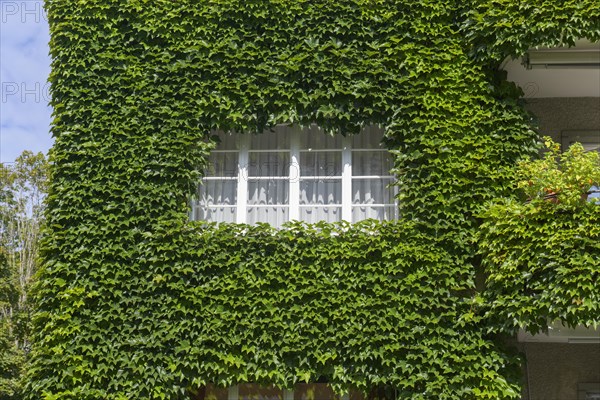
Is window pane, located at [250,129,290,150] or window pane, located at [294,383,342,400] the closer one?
window pane, located at [294,383,342,400]

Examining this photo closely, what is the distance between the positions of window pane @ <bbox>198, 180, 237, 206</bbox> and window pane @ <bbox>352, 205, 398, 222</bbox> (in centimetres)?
190

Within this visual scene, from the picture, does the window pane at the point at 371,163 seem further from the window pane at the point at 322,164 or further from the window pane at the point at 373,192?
the window pane at the point at 322,164

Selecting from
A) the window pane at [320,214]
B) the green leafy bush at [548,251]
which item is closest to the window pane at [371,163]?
the window pane at [320,214]

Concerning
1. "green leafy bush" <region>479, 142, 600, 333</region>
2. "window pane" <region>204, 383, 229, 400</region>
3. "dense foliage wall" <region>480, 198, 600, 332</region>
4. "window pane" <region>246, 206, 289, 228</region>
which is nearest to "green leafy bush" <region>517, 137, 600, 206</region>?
"green leafy bush" <region>479, 142, 600, 333</region>

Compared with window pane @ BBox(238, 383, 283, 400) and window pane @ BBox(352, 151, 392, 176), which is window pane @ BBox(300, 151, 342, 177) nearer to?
window pane @ BBox(352, 151, 392, 176)

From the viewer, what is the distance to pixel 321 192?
37.4 ft

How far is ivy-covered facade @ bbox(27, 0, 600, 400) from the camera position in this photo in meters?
10.2

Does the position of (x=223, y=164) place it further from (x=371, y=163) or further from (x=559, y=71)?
(x=559, y=71)

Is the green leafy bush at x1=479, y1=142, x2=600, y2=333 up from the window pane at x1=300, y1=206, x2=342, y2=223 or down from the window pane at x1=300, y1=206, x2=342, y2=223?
down

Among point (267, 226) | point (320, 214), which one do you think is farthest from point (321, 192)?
point (267, 226)

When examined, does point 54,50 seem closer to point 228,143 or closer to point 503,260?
point 228,143

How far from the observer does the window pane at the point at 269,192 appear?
452 inches

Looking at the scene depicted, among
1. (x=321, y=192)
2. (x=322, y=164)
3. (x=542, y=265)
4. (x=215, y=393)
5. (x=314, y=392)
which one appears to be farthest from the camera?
(x=322, y=164)

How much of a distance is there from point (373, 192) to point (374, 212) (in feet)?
1.03
